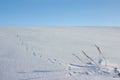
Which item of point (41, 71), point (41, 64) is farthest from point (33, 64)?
point (41, 71)

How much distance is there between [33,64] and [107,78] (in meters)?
1.33

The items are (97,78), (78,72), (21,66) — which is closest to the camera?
(97,78)

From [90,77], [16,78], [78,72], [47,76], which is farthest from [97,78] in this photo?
[16,78]

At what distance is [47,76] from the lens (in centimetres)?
314

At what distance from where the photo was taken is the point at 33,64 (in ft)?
12.7

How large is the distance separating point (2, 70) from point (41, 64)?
70 cm

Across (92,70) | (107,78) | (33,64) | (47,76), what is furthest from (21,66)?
(107,78)

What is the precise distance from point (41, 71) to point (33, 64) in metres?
0.49

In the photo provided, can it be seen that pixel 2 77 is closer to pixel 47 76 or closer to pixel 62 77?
pixel 47 76

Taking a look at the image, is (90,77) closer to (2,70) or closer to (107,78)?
(107,78)

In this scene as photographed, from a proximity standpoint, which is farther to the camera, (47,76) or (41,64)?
(41,64)

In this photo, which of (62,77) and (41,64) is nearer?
(62,77)

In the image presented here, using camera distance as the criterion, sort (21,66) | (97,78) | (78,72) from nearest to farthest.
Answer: (97,78), (78,72), (21,66)

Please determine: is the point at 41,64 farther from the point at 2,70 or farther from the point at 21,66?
the point at 2,70
